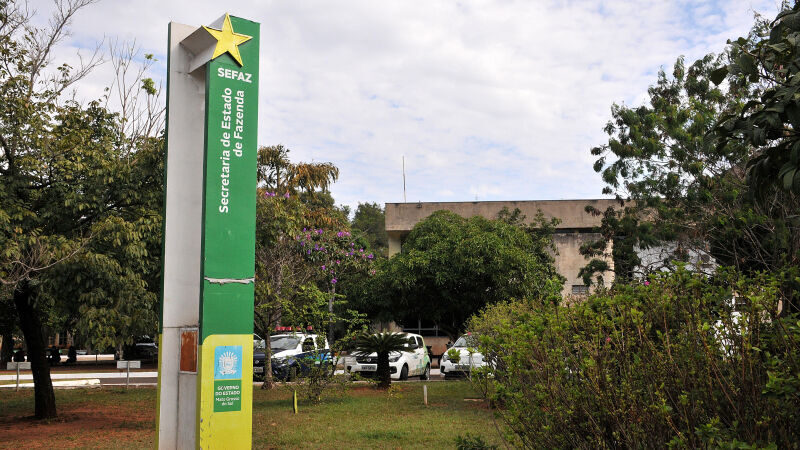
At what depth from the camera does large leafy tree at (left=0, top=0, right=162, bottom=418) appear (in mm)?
10562

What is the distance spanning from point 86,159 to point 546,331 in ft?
31.2

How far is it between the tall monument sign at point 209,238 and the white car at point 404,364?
13631 millimetres

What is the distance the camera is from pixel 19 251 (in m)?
10.0

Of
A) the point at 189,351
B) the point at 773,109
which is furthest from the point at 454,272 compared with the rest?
the point at 773,109

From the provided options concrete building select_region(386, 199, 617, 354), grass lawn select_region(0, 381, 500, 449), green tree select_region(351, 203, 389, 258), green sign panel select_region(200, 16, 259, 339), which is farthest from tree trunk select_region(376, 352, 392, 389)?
Result: green tree select_region(351, 203, 389, 258)

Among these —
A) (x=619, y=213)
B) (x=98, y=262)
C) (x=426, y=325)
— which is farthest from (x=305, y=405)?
(x=426, y=325)

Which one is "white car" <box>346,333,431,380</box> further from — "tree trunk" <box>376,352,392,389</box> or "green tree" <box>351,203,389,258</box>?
"green tree" <box>351,203,389,258</box>

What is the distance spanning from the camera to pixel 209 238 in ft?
25.9

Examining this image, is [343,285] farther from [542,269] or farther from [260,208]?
[260,208]

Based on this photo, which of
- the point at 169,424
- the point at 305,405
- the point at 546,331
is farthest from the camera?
the point at 305,405

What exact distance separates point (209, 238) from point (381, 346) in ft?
34.4

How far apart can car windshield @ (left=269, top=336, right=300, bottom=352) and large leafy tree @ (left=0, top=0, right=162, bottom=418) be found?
955 centimetres

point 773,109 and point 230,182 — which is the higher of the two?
point 230,182

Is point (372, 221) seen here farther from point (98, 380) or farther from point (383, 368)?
point (383, 368)
